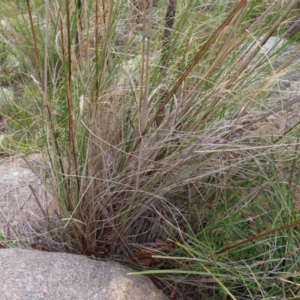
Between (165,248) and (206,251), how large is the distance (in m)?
0.13

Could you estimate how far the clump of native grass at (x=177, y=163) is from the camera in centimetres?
119

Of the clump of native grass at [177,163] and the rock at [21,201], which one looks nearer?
the clump of native grass at [177,163]

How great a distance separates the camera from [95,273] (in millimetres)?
1206

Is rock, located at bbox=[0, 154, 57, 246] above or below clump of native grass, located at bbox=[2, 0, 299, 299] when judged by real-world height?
below

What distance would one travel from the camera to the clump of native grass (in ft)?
3.90

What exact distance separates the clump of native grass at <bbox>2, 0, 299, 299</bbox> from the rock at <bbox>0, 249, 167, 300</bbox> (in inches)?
3.3

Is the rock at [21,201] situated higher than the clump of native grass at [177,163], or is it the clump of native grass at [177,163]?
the clump of native grass at [177,163]

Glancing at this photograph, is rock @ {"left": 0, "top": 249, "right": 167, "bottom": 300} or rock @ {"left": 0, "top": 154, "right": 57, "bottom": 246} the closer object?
rock @ {"left": 0, "top": 249, "right": 167, "bottom": 300}

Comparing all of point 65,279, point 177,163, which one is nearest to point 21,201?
point 65,279

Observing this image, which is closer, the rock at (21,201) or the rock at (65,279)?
the rock at (65,279)

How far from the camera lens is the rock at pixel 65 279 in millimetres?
1127

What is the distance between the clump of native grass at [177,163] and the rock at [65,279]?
83mm

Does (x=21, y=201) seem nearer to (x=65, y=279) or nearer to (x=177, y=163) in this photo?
(x=65, y=279)

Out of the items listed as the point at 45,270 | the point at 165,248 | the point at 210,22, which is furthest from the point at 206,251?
the point at 210,22
